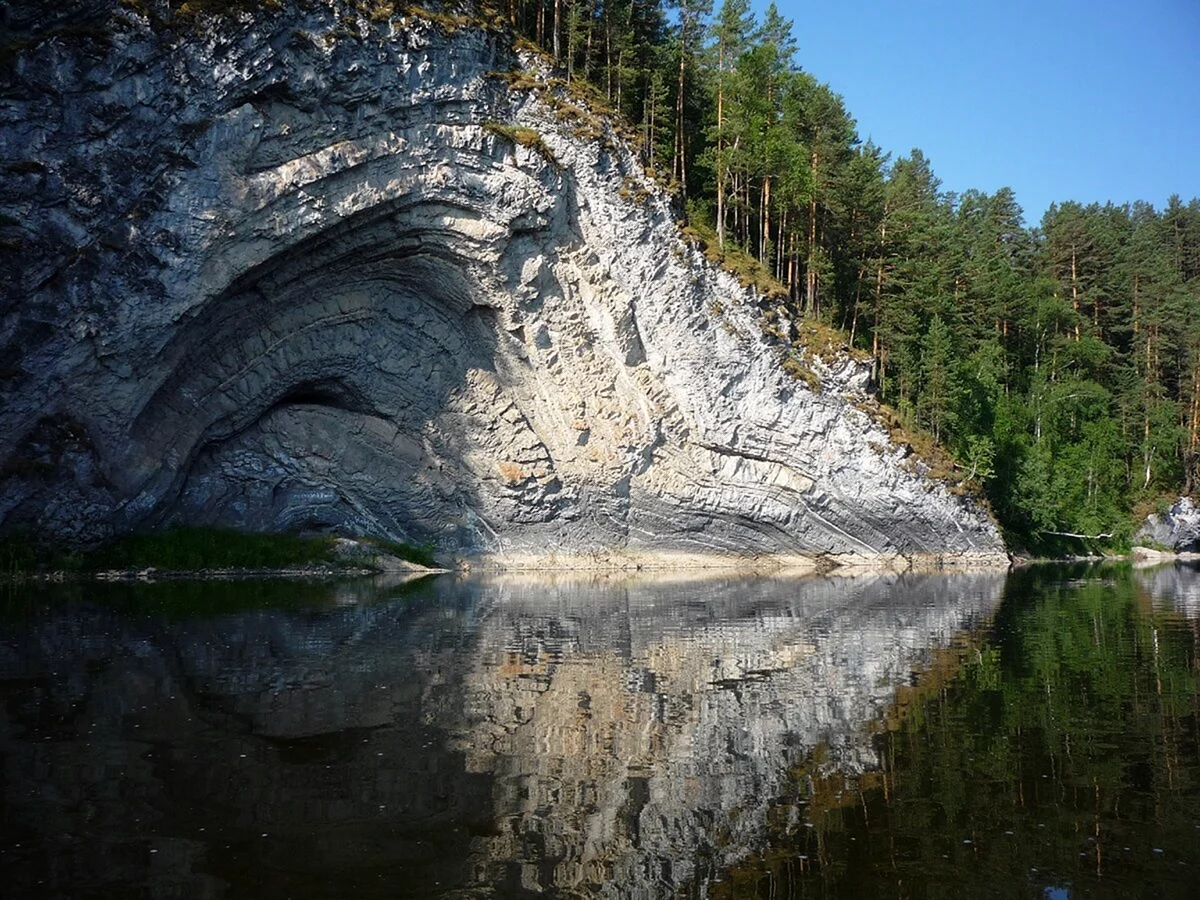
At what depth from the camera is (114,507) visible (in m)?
33.2

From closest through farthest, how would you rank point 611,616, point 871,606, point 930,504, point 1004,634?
point 1004,634 < point 611,616 < point 871,606 < point 930,504

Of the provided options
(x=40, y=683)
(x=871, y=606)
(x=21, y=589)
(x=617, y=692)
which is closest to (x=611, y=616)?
(x=871, y=606)

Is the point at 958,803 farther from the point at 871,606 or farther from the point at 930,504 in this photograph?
the point at 930,504

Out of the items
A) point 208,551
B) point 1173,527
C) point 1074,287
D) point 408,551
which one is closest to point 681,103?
point 408,551

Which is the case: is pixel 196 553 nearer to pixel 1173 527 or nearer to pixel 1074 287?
pixel 1173 527

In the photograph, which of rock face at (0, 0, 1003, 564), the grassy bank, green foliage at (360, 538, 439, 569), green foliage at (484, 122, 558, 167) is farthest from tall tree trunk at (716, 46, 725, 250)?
the grassy bank

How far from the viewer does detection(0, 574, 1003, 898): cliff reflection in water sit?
24.0 feet

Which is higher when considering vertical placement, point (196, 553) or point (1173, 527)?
point (1173, 527)

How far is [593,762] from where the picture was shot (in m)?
10.0

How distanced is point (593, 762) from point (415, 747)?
6.56 ft

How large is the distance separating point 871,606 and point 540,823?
65.3 feet

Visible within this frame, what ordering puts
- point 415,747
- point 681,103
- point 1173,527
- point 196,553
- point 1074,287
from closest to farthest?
1. point 415,747
2. point 196,553
3. point 681,103
4. point 1173,527
5. point 1074,287

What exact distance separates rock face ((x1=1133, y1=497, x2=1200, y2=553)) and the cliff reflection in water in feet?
168

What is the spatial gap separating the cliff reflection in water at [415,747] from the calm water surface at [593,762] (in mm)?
43
